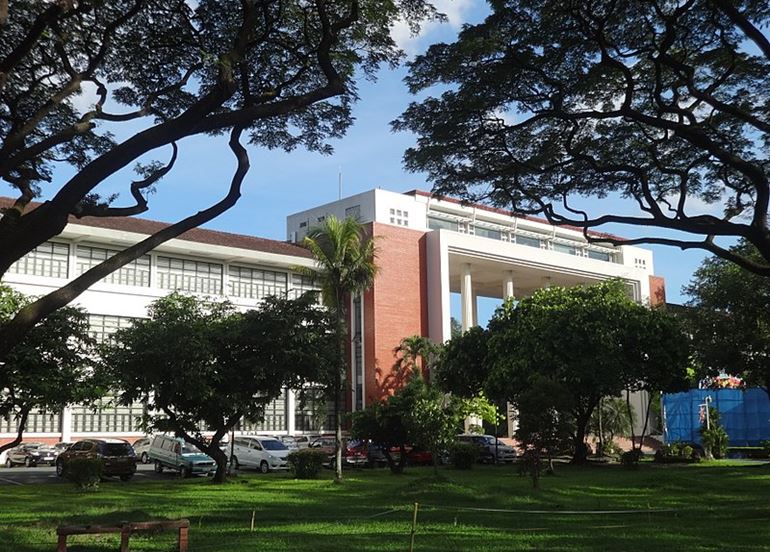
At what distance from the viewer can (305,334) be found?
25766 mm

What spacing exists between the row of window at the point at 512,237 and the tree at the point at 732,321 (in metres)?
24.8

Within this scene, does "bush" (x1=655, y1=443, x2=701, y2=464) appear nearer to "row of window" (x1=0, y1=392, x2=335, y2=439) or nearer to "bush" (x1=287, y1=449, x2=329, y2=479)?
"row of window" (x1=0, y1=392, x2=335, y2=439)

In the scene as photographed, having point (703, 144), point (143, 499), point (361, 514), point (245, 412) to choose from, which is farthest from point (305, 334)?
point (703, 144)

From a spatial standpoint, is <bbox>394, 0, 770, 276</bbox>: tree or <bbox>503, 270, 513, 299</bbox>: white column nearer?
<bbox>394, 0, 770, 276</bbox>: tree

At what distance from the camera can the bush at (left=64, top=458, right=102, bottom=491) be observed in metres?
22.1

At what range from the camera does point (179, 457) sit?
3023 centimetres

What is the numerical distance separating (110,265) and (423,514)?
827 centimetres

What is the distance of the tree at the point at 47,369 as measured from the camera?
19.9 meters

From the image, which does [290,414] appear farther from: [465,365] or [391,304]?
[465,365]

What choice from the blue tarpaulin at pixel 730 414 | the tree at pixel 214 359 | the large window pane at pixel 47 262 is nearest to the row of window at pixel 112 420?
the large window pane at pixel 47 262

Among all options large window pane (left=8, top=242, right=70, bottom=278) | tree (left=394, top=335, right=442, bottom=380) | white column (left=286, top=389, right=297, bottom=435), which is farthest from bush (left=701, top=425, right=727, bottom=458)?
large window pane (left=8, top=242, right=70, bottom=278)

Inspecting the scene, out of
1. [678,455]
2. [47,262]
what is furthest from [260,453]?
[678,455]

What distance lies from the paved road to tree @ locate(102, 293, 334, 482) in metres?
3.97

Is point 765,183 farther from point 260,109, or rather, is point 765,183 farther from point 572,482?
point 572,482
